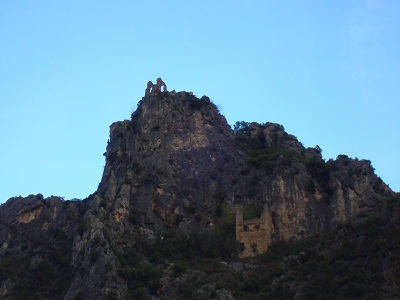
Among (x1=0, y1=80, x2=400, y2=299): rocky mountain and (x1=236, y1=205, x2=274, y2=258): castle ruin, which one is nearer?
(x1=0, y1=80, x2=400, y2=299): rocky mountain

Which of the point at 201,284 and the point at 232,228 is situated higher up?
the point at 232,228

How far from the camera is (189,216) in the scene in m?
95.8

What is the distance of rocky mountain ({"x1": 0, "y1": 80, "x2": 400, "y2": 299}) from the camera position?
262 feet

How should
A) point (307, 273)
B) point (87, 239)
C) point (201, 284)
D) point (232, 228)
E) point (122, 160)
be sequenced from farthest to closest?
point (122, 160), point (232, 228), point (87, 239), point (201, 284), point (307, 273)

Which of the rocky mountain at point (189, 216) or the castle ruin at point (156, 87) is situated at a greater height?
the castle ruin at point (156, 87)

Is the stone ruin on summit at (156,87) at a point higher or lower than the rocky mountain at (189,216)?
higher

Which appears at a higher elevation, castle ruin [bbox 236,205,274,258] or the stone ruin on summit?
the stone ruin on summit

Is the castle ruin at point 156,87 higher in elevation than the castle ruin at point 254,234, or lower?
higher

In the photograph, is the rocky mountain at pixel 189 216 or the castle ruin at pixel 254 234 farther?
the castle ruin at pixel 254 234

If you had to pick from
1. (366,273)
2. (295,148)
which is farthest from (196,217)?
(366,273)

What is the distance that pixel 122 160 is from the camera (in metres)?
105

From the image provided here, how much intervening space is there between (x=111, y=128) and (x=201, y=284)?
39.0m

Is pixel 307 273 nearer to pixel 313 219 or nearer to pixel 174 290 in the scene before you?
pixel 174 290

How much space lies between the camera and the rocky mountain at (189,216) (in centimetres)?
7975
